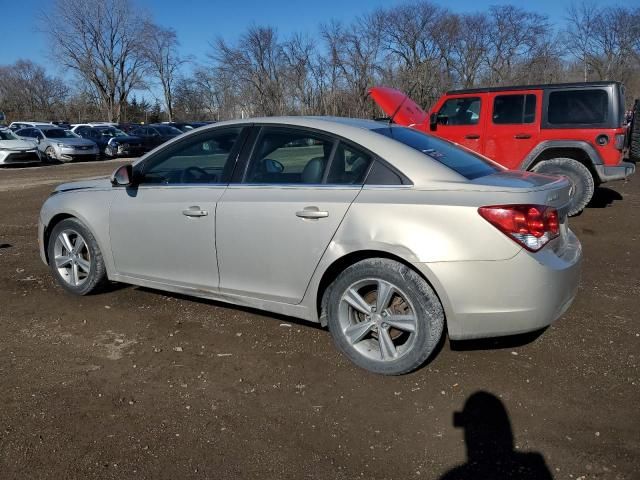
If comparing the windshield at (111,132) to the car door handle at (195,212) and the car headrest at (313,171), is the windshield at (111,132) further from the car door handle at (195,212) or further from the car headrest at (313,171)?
the car headrest at (313,171)

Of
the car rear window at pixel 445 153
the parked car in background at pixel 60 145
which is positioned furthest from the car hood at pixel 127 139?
the car rear window at pixel 445 153

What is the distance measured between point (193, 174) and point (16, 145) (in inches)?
789

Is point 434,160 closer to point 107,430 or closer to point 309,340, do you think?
point 309,340

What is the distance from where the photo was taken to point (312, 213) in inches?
137

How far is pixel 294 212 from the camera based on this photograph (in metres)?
3.55

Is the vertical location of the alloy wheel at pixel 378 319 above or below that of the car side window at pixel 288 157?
below

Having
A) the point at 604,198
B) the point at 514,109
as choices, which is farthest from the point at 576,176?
the point at 604,198

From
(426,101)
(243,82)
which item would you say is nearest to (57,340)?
(426,101)

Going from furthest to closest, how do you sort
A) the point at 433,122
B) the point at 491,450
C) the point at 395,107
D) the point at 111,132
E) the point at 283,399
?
the point at 111,132, the point at 395,107, the point at 433,122, the point at 283,399, the point at 491,450

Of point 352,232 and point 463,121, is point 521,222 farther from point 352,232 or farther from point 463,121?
point 463,121

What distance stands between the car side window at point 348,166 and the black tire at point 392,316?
54cm

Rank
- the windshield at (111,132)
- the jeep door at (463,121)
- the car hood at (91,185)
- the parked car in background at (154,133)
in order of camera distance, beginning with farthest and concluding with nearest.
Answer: the windshield at (111,132) → the parked car in background at (154,133) → the jeep door at (463,121) → the car hood at (91,185)

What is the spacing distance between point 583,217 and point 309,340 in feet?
20.1

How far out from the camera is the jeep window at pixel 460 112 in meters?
9.30
